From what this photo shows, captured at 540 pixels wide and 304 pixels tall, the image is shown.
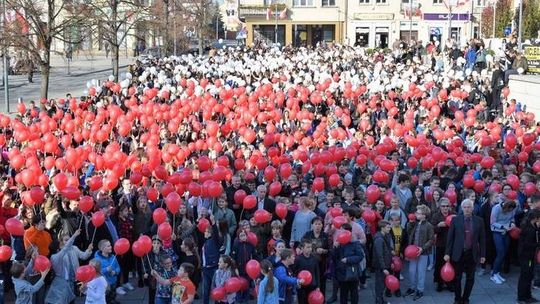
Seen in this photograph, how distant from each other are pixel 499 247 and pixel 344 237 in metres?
3.21

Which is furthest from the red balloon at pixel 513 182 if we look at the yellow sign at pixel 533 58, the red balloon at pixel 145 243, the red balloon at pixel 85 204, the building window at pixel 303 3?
the building window at pixel 303 3

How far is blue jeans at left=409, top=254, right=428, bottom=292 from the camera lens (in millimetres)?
10984

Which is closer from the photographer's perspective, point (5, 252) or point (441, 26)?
point (5, 252)

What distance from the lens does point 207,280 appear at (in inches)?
409

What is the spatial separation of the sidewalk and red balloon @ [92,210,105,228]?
73.1 ft

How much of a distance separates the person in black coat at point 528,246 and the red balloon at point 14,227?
6947mm

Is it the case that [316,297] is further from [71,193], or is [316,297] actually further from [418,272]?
[71,193]

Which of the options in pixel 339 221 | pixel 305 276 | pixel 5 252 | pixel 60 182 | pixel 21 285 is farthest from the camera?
pixel 60 182

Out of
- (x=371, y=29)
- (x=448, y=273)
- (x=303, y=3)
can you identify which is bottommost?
(x=448, y=273)

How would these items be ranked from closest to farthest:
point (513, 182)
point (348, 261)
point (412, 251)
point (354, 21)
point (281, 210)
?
point (348, 261), point (412, 251), point (281, 210), point (513, 182), point (354, 21)

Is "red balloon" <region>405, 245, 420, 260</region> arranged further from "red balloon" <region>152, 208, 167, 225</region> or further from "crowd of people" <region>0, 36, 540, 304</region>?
"red balloon" <region>152, 208, 167, 225</region>

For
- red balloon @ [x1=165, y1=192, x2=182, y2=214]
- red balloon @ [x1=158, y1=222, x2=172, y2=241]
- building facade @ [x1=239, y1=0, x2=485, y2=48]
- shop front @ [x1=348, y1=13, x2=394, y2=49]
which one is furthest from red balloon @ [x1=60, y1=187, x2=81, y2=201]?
shop front @ [x1=348, y1=13, x2=394, y2=49]

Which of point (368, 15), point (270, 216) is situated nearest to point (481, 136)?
point (270, 216)

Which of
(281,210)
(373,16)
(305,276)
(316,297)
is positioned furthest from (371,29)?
(305,276)
